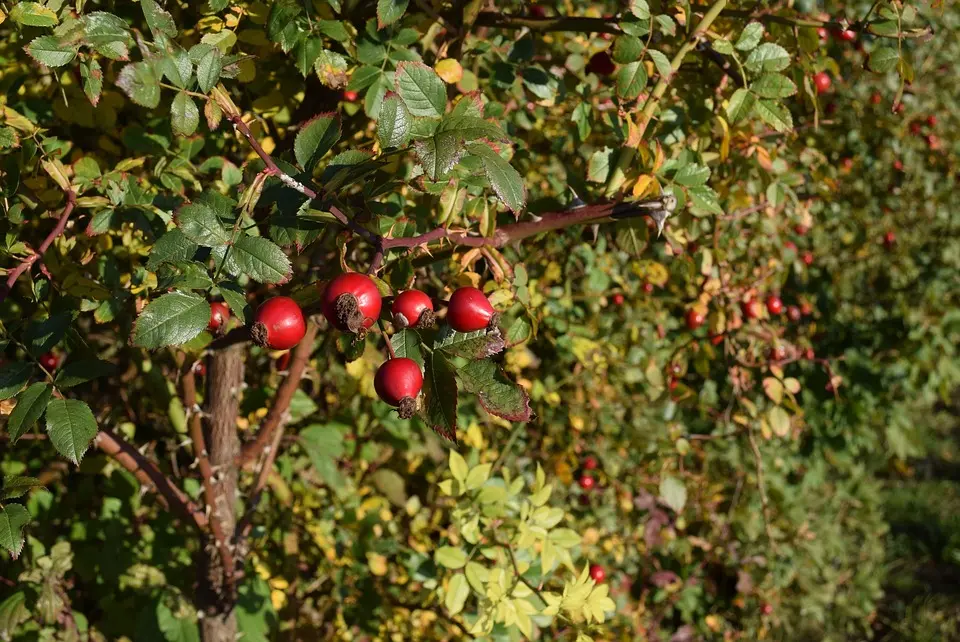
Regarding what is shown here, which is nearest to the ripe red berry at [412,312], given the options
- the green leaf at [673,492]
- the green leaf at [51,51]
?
the green leaf at [51,51]

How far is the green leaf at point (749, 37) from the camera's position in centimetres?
122

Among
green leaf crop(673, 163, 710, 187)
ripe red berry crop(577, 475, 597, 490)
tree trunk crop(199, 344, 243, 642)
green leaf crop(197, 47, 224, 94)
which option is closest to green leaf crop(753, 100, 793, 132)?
green leaf crop(673, 163, 710, 187)

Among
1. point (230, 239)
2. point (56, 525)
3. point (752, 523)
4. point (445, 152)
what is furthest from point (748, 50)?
point (752, 523)

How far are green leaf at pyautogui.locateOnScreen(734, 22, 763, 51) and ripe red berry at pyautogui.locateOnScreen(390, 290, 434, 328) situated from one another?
72 centimetres

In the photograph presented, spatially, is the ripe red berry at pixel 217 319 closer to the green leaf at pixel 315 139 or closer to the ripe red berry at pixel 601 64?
the green leaf at pixel 315 139

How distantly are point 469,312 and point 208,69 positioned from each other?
1.32 feet

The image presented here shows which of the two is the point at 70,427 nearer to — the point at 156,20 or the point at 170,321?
the point at 170,321

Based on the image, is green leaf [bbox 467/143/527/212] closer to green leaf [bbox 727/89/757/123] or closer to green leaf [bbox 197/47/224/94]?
green leaf [bbox 197/47/224/94]

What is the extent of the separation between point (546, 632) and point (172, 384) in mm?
1122

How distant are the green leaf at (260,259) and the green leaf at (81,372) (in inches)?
9.0

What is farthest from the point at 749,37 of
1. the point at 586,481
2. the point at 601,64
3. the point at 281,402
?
the point at 586,481

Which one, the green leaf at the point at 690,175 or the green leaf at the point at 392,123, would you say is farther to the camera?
the green leaf at the point at 690,175

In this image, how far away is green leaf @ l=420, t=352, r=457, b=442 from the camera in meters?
0.82

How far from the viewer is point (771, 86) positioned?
1237mm
